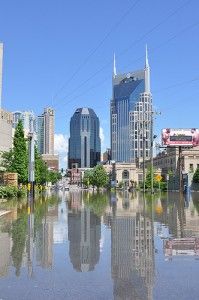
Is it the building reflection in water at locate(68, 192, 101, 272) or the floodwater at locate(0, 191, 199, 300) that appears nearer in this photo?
the floodwater at locate(0, 191, 199, 300)

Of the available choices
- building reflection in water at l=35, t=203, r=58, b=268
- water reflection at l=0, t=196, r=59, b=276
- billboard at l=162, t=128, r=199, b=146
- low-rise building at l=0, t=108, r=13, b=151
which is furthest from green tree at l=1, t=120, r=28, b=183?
building reflection in water at l=35, t=203, r=58, b=268

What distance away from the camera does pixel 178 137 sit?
373 ft

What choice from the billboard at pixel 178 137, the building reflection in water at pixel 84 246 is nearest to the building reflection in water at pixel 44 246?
the building reflection in water at pixel 84 246

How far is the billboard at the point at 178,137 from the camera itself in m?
114

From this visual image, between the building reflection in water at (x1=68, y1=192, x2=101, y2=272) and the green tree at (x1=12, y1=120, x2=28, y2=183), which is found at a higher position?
the green tree at (x1=12, y1=120, x2=28, y2=183)

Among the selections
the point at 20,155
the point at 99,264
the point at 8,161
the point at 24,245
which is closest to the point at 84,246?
the point at 24,245

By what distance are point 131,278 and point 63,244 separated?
18.4ft

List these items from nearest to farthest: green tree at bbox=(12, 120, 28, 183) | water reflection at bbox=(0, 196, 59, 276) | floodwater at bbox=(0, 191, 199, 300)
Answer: floodwater at bbox=(0, 191, 199, 300) → water reflection at bbox=(0, 196, 59, 276) → green tree at bbox=(12, 120, 28, 183)

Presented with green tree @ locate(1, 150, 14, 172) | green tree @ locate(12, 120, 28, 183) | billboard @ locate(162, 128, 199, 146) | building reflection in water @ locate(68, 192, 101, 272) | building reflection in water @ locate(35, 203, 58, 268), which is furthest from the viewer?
→ billboard @ locate(162, 128, 199, 146)

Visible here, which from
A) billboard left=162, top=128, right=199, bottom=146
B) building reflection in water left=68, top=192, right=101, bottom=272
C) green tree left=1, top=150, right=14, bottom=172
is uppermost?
billboard left=162, top=128, right=199, bottom=146

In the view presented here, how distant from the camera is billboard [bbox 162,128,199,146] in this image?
11350 cm

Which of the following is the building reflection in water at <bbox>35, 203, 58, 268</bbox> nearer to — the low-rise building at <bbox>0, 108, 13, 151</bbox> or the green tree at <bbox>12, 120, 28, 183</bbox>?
the green tree at <bbox>12, 120, 28, 183</bbox>

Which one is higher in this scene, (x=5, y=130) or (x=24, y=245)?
(x=5, y=130)

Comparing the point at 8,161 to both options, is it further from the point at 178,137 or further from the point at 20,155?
the point at 178,137
